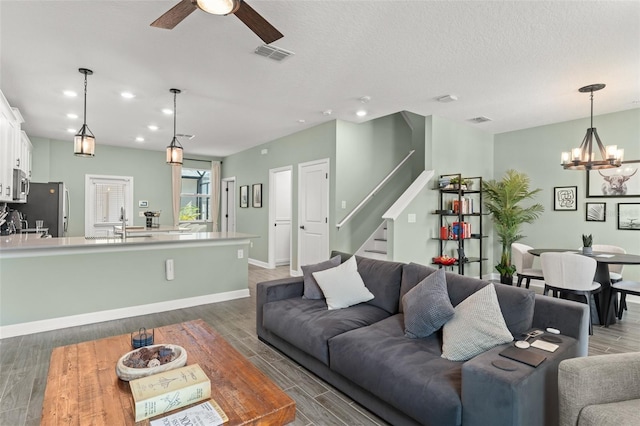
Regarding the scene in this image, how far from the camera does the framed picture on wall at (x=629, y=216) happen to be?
4895 millimetres

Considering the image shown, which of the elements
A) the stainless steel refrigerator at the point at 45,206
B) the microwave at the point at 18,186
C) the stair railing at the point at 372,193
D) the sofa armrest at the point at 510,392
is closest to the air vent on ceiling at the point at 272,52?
the sofa armrest at the point at 510,392

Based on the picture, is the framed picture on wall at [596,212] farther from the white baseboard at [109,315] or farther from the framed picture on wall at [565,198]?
the white baseboard at [109,315]

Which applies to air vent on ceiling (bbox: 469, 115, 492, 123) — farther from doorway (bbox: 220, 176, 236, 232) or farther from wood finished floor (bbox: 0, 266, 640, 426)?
doorway (bbox: 220, 176, 236, 232)

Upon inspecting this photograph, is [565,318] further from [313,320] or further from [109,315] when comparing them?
[109,315]

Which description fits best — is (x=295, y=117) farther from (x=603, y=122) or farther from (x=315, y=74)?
(x=603, y=122)

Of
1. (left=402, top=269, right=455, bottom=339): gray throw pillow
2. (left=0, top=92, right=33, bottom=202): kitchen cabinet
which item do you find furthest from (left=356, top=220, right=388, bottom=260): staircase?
(left=0, top=92, right=33, bottom=202): kitchen cabinet

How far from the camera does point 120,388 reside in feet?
Result: 5.32

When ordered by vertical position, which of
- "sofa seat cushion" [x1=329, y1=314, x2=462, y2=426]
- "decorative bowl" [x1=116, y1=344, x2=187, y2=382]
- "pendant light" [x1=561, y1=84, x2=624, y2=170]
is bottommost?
"sofa seat cushion" [x1=329, y1=314, x2=462, y2=426]

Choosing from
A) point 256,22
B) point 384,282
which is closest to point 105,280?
point 384,282

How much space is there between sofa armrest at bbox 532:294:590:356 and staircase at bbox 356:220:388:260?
3.64 metres

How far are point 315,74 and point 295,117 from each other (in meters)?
1.81

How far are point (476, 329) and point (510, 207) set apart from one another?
4.54 meters

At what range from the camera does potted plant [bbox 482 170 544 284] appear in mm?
5754

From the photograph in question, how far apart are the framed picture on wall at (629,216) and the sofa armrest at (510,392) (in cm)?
458
